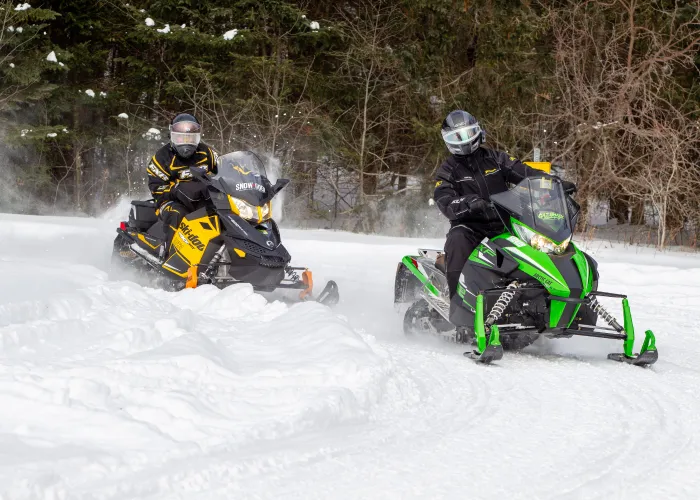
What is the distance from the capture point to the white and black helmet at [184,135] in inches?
335

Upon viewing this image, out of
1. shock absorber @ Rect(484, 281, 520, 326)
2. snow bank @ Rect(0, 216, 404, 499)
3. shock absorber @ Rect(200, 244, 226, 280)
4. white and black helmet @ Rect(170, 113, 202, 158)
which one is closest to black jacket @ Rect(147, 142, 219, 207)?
white and black helmet @ Rect(170, 113, 202, 158)

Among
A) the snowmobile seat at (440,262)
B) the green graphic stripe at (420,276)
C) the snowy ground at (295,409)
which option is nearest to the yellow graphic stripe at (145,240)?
the snowy ground at (295,409)

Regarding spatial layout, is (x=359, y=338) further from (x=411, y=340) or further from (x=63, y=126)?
(x=63, y=126)

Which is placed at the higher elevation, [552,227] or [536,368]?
[552,227]

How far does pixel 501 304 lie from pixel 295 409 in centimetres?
227

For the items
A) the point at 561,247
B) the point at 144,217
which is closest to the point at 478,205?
the point at 561,247

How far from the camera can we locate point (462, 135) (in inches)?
247

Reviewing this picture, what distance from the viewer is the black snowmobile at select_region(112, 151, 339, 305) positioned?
7422 mm

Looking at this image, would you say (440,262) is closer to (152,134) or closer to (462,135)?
(462,135)

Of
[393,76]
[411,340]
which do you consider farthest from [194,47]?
[411,340]

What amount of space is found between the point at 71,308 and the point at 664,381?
3701mm

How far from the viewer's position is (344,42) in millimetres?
18828

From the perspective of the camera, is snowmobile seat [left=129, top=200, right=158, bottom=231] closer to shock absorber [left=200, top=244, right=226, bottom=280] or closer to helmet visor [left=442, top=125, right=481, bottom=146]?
shock absorber [left=200, top=244, right=226, bottom=280]

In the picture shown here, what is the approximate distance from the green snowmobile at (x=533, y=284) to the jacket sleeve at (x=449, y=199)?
0.21m
